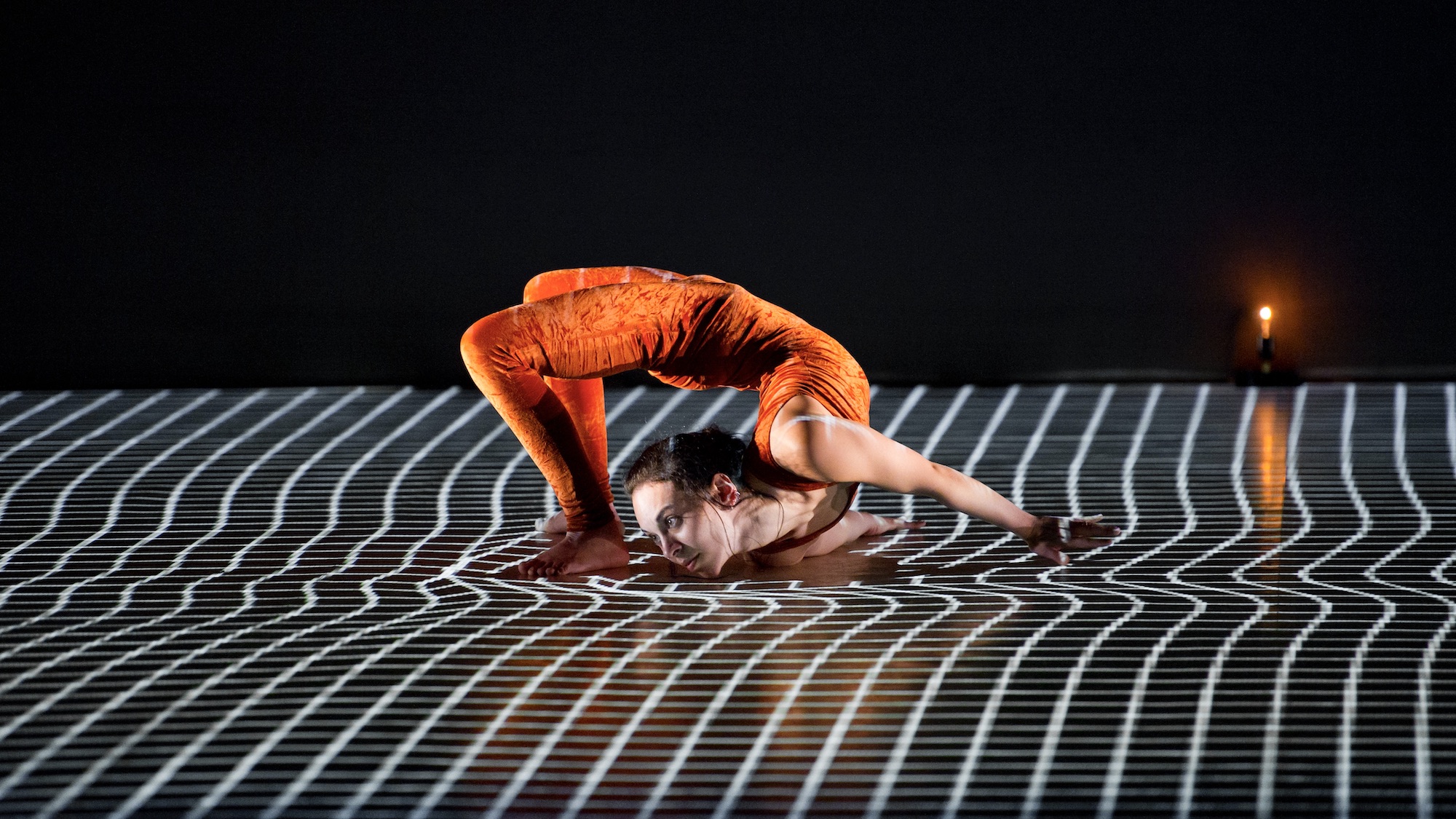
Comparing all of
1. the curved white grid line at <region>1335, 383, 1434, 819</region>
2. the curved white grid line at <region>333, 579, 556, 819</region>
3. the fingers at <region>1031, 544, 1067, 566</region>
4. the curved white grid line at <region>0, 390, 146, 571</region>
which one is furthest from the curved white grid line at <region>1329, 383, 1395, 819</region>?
the curved white grid line at <region>0, 390, 146, 571</region>

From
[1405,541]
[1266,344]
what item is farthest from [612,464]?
[1266,344]

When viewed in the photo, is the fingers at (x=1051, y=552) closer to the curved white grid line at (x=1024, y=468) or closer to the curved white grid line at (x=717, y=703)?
the curved white grid line at (x=1024, y=468)

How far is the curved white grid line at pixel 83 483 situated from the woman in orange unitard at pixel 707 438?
0.89 meters

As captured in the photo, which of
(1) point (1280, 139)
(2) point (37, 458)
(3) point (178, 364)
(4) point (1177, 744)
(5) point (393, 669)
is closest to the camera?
(4) point (1177, 744)

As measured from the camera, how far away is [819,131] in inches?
208

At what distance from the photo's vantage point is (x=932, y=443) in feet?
14.1

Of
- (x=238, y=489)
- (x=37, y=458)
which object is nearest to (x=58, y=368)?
(x=37, y=458)

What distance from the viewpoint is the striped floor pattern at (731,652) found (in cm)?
190

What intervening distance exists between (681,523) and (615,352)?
1.23 feet

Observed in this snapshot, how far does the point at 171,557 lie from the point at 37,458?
130cm

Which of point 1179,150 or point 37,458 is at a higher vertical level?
point 1179,150

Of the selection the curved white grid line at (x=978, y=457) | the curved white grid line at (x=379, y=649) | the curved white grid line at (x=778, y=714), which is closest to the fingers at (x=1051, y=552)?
the curved white grid line at (x=978, y=457)

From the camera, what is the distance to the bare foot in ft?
9.61

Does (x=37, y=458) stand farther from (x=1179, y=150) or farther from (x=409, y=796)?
(x=1179, y=150)
